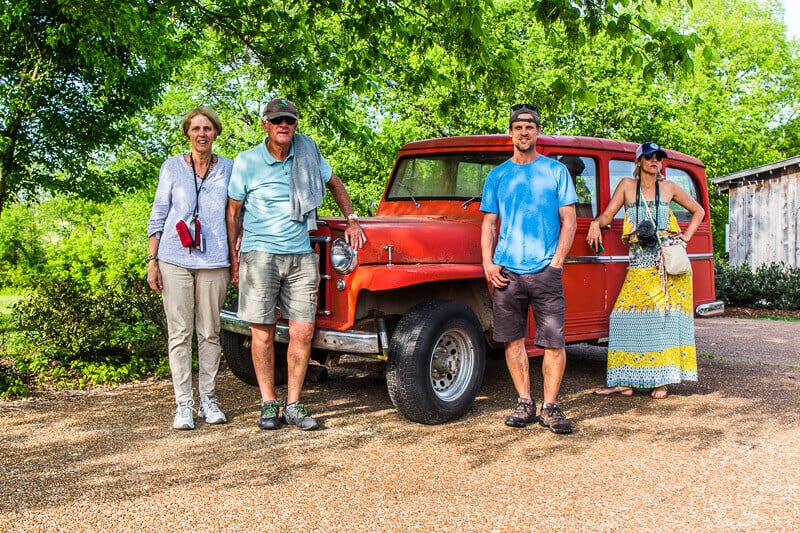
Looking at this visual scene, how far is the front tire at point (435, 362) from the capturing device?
5.10 meters

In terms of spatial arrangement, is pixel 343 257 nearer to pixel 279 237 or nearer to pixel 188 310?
pixel 279 237

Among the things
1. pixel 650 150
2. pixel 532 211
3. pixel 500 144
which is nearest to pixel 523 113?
pixel 532 211

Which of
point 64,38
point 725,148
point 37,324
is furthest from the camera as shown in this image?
point 725,148

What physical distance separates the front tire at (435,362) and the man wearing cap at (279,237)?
0.59m

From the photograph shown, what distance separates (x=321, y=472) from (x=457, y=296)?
1.95m

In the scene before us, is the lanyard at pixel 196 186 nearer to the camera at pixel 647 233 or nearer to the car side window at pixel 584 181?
the car side window at pixel 584 181

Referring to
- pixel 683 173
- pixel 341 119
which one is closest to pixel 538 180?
pixel 683 173

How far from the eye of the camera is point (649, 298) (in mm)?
6223

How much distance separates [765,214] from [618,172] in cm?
1323

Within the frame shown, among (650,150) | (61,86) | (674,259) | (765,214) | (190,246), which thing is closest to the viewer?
(190,246)

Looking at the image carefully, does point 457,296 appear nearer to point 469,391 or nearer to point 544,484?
point 469,391

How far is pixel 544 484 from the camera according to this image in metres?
4.07

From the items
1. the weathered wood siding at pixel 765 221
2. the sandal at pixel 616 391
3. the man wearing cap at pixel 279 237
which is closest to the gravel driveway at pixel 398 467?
the sandal at pixel 616 391

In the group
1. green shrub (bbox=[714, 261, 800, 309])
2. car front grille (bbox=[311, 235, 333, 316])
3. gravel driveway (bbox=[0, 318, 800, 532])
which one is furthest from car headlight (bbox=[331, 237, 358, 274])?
green shrub (bbox=[714, 261, 800, 309])
